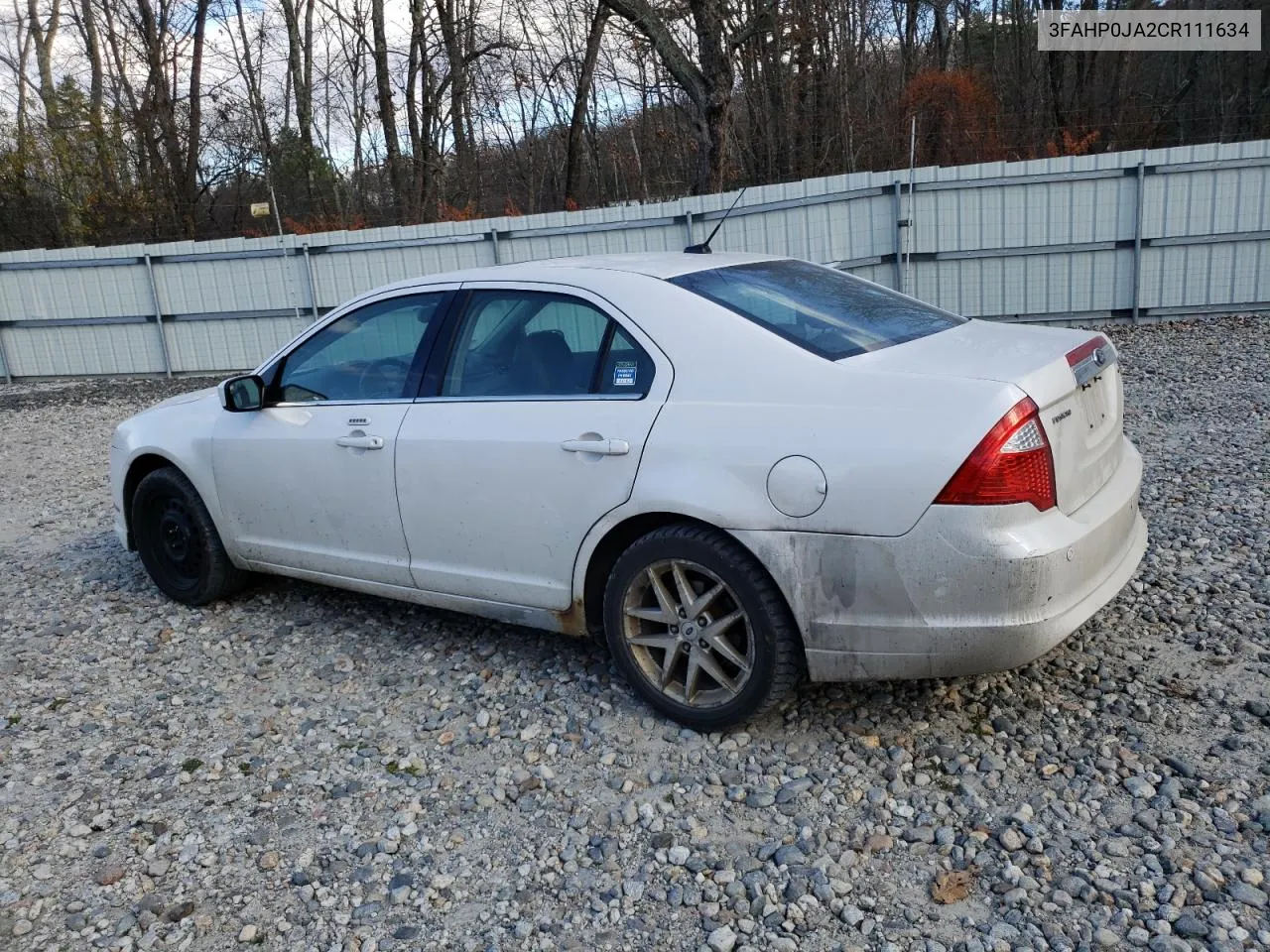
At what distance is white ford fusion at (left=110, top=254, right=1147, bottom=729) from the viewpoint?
9.78ft

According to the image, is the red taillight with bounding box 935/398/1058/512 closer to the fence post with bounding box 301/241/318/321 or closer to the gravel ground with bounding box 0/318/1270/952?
the gravel ground with bounding box 0/318/1270/952

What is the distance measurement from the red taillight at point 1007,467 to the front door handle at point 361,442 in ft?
7.29

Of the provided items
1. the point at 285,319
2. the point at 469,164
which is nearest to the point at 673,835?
the point at 285,319

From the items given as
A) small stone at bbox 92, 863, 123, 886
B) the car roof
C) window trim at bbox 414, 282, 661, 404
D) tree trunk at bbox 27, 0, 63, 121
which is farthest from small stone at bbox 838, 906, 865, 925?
tree trunk at bbox 27, 0, 63, 121

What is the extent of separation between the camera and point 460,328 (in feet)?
13.5

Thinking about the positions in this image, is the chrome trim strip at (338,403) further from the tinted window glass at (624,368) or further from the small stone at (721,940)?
the small stone at (721,940)

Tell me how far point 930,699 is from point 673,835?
1.15m

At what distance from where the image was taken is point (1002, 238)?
1224cm

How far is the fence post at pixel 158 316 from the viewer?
582 inches

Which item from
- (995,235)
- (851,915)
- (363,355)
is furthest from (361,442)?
(995,235)

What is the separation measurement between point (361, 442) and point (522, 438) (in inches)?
32.9

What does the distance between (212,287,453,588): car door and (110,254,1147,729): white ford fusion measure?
0.04ft

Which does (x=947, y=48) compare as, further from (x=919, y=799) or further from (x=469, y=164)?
(x=919, y=799)

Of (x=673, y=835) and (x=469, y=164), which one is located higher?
(x=469, y=164)
